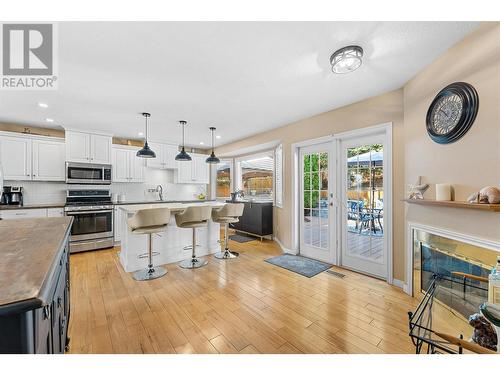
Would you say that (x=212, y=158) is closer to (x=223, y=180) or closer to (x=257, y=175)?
(x=257, y=175)

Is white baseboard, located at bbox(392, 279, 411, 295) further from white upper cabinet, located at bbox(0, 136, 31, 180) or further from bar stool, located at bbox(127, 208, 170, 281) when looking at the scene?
white upper cabinet, located at bbox(0, 136, 31, 180)

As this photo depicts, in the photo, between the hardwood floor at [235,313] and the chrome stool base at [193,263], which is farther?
the chrome stool base at [193,263]

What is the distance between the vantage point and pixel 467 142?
5.54 ft

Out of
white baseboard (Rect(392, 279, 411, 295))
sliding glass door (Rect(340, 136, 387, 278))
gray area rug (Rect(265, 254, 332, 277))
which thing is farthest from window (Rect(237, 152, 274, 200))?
white baseboard (Rect(392, 279, 411, 295))

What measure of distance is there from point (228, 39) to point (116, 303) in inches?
111

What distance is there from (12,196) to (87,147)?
147cm

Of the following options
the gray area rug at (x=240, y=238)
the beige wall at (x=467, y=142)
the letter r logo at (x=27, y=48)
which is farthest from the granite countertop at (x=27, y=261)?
the gray area rug at (x=240, y=238)

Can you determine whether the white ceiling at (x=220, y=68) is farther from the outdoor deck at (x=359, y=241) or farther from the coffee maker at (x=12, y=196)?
the outdoor deck at (x=359, y=241)

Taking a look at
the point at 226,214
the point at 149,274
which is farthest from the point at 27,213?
the point at 226,214

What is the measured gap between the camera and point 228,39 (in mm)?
1702

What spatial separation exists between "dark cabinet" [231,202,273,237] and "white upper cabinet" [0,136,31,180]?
168 inches

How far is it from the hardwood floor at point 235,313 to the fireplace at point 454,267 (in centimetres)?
48

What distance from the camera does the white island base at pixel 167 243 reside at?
10.3 feet
